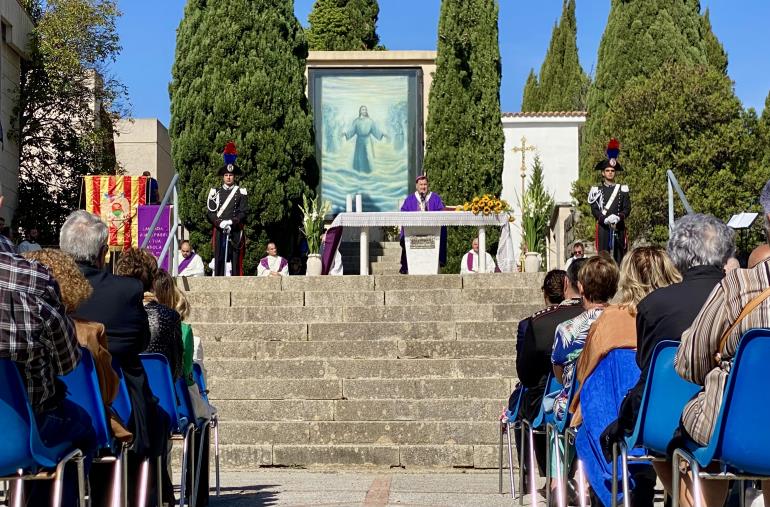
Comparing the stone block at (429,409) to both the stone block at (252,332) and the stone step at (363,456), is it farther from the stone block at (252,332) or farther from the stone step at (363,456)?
the stone block at (252,332)

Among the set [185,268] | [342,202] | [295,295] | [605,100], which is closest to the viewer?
[295,295]

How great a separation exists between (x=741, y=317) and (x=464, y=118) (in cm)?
2148

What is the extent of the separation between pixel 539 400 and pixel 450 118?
1836cm

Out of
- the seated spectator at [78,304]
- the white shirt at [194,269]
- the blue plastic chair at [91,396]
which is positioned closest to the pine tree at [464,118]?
the white shirt at [194,269]

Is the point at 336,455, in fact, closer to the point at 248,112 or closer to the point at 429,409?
the point at 429,409

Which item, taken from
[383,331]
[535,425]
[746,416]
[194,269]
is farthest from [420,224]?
[746,416]

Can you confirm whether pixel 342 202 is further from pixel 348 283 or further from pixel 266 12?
pixel 348 283

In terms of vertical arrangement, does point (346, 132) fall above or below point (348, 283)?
above

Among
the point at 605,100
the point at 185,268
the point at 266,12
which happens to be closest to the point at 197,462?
the point at 185,268

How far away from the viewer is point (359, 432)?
10289 millimetres

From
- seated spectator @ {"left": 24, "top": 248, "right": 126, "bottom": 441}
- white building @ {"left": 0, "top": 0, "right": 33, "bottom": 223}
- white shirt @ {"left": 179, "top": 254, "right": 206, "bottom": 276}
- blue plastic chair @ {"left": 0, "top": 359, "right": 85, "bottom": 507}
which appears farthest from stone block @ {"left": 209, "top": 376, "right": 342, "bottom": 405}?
white building @ {"left": 0, "top": 0, "right": 33, "bottom": 223}

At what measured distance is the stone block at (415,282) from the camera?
14086 millimetres

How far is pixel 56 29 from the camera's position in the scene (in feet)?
97.6

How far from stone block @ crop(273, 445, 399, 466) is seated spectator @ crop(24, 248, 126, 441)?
5.23 meters
